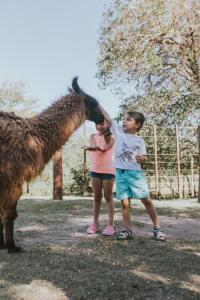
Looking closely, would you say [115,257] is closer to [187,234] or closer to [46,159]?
[46,159]

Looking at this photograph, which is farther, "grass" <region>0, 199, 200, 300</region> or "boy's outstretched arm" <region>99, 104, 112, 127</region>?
"boy's outstretched arm" <region>99, 104, 112, 127</region>

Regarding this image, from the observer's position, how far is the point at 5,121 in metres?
5.36

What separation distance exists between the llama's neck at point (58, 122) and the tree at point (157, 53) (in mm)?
13769

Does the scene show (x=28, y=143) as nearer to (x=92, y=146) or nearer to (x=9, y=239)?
(x=9, y=239)

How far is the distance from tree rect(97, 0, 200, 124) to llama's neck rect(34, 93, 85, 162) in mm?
13769

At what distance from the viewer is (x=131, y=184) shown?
599 centimetres

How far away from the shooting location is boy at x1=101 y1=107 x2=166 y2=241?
5.97 metres

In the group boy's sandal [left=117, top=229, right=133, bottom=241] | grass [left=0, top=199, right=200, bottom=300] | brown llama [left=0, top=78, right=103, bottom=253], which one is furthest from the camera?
boy's sandal [left=117, top=229, right=133, bottom=241]

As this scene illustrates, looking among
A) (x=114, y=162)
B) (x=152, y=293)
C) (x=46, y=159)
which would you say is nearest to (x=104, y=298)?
(x=152, y=293)

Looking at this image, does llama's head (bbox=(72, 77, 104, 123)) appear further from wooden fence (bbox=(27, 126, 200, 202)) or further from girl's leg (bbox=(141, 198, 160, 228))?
wooden fence (bbox=(27, 126, 200, 202))

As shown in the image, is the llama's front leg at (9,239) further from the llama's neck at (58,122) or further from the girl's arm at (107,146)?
the girl's arm at (107,146)

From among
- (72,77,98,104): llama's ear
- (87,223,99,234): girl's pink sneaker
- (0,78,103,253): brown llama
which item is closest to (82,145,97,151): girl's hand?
(0,78,103,253): brown llama

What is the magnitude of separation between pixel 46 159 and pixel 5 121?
2.29ft

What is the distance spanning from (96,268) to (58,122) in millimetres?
2086
